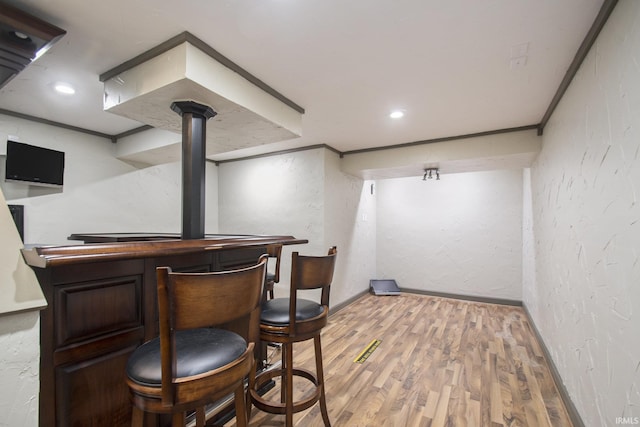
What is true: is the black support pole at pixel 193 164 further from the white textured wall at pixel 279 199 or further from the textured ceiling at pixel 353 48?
the white textured wall at pixel 279 199

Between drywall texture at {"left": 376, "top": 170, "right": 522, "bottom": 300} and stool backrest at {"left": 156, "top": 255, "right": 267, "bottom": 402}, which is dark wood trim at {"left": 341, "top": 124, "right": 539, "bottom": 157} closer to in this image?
drywall texture at {"left": 376, "top": 170, "right": 522, "bottom": 300}

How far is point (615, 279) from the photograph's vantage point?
1254 millimetres

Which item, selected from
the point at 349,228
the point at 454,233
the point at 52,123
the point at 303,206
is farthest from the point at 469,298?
the point at 52,123

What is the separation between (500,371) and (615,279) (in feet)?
4.97

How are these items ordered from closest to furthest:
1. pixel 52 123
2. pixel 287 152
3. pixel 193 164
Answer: pixel 193 164 < pixel 52 123 < pixel 287 152

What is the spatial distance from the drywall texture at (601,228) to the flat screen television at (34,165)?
14.7 ft

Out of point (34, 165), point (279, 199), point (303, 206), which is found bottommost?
point (303, 206)

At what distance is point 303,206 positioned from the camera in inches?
148

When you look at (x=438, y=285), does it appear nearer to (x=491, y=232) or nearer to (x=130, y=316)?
(x=491, y=232)

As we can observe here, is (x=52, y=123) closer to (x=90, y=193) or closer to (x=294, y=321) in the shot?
(x=90, y=193)

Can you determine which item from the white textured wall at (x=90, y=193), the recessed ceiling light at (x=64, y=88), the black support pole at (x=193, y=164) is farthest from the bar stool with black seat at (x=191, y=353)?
the white textured wall at (x=90, y=193)

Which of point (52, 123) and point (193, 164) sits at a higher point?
point (52, 123)

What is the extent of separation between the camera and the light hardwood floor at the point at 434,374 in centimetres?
178

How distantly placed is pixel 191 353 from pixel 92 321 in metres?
0.51
